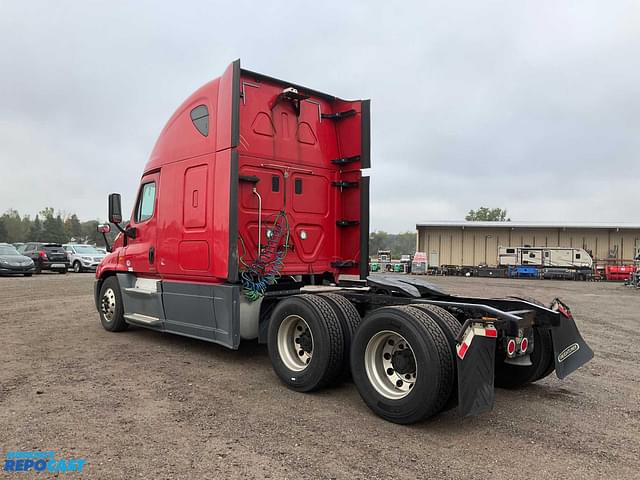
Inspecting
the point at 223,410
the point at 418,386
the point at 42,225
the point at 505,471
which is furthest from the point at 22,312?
the point at 42,225

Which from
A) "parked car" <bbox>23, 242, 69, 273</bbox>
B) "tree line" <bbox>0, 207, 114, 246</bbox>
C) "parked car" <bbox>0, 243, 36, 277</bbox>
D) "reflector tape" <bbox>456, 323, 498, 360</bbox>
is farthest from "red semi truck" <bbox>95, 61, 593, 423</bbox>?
"tree line" <bbox>0, 207, 114, 246</bbox>

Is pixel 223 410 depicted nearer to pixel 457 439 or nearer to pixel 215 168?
pixel 457 439

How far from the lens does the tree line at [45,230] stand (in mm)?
86312

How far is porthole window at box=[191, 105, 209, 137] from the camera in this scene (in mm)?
6367

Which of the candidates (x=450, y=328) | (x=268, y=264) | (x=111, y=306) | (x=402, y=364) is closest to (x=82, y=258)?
(x=111, y=306)

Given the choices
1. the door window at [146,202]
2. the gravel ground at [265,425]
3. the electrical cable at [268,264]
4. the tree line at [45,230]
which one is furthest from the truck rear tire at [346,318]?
→ the tree line at [45,230]

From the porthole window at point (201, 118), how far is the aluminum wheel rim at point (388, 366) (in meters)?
3.54

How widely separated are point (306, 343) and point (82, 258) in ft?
83.9

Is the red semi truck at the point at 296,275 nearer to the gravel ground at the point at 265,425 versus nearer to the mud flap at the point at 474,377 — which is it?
the mud flap at the point at 474,377

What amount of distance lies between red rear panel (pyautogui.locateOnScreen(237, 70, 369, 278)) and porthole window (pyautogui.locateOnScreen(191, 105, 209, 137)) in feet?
1.60

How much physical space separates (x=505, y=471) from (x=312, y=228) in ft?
13.7

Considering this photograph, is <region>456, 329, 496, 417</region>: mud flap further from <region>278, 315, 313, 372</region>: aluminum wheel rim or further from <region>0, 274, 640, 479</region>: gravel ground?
<region>278, 315, 313, 372</region>: aluminum wheel rim

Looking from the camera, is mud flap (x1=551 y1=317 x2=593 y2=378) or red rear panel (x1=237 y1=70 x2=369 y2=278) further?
red rear panel (x1=237 y1=70 x2=369 y2=278)

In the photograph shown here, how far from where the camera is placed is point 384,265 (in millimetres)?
41219
